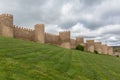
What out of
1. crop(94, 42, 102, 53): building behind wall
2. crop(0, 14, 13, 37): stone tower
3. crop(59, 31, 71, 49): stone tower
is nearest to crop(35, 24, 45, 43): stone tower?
crop(0, 14, 13, 37): stone tower

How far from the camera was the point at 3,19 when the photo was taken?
148 ft

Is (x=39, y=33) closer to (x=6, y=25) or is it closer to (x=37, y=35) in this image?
(x=37, y=35)

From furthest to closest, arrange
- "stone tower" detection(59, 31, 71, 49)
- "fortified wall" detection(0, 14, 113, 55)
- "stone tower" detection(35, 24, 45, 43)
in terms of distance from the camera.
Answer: "stone tower" detection(59, 31, 71, 49) → "stone tower" detection(35, 24, 45, 43) → "fortified wall" detection(0, 14, 113, 55)

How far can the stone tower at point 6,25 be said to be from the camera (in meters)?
43.5

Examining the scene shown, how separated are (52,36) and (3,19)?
60.8 feet

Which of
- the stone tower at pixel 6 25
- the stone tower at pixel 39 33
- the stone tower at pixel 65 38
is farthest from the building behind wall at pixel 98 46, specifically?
the stone tower at pixel 6 25

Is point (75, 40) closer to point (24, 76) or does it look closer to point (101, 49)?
point (101, 49)

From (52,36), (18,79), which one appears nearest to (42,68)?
(18,79)

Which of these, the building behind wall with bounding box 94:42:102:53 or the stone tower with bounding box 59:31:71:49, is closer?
the stone tower with bounding box 59:31:71:49

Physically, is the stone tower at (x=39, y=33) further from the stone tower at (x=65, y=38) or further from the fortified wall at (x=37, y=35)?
the stone tower at (x=65, y=38)

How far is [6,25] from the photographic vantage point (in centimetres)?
4469

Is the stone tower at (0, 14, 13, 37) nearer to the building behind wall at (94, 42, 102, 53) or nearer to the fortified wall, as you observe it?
the fortified wall

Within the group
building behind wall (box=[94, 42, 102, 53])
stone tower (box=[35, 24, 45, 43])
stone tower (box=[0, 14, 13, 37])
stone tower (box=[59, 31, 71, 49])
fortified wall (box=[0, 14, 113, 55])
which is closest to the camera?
stone tower (box=[0, 14, 13, 37])

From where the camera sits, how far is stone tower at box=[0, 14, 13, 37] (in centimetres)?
4350
